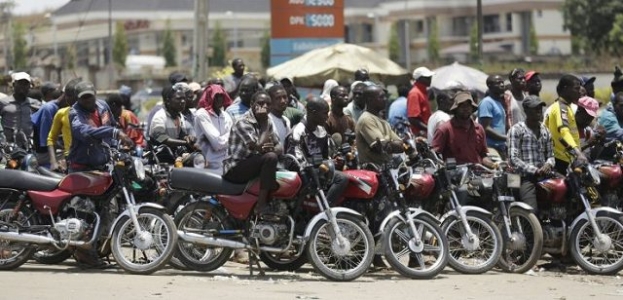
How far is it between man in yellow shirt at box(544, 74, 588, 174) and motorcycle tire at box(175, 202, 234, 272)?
336 cm

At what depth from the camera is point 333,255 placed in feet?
35.5

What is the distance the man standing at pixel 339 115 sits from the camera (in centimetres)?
1229

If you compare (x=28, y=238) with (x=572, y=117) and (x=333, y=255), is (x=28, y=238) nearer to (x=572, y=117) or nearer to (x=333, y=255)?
(x=333, y=255)

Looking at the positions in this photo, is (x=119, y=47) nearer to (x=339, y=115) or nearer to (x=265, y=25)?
(x=265, y=25)

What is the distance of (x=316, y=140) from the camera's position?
11367 mm

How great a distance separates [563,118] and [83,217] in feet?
15.2

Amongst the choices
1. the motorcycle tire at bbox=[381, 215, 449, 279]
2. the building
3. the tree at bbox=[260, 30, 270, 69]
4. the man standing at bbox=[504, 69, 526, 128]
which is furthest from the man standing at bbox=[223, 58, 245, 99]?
the building

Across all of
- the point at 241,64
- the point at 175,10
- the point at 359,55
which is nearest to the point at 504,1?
the point at 175,10

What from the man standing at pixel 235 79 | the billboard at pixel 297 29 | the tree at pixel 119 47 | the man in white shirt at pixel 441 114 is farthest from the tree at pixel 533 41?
the man in white shirt at pixel 441 114

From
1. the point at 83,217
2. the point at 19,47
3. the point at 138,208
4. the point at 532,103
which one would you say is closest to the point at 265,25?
the point at 19,47

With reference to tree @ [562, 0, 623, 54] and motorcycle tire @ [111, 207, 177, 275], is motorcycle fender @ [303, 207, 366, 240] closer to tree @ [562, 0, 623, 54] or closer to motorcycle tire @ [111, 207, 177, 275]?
motorcycle tire @ [111, 207, 177, 275]

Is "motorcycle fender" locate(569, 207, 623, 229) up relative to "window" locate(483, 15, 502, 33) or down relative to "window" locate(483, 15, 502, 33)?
down

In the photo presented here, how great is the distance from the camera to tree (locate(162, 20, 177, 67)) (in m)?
93.1

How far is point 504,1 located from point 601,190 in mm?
78383
